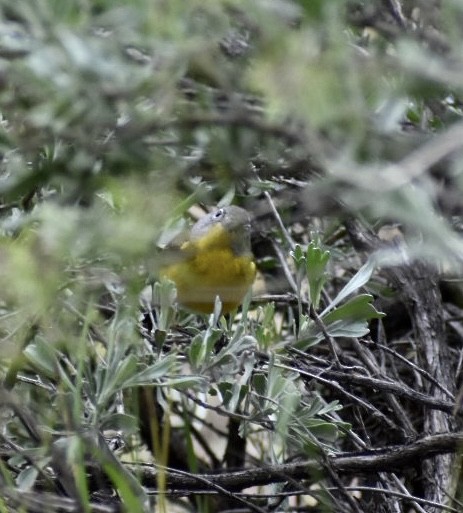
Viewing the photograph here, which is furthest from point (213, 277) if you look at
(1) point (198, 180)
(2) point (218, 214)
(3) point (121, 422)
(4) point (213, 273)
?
(3) point (121, 422)

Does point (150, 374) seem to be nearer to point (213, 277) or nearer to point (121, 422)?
point (121, 422)

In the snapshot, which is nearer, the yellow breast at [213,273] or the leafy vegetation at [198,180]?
the leafy vegetation at [198,180]

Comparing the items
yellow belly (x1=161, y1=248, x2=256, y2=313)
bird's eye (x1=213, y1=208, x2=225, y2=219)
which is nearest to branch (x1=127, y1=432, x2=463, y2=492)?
yellow belly (x1=161, y1=248, x2=256, y2=313)

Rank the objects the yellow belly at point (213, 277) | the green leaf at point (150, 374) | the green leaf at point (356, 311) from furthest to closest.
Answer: the yellow belly at point (213, 277)
the green leaf at point (356, 311)
the green leaf at point (150, 374)

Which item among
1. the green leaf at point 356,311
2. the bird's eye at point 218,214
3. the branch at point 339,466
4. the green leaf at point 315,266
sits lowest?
the bird's eye at point 218,214

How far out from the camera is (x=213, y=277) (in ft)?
8.23

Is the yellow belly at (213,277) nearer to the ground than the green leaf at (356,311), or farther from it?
nearer to the ground

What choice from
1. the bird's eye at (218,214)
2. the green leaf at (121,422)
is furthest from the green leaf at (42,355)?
the bird's eye at (218,214)

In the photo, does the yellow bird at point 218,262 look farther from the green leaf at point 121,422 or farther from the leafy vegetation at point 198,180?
the green leaf at point 121,422

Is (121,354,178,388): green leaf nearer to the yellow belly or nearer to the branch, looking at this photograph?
the branch

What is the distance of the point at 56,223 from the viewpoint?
1001 mm

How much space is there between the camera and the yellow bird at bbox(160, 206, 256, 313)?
2.35 metres

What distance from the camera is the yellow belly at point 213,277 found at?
233 cm

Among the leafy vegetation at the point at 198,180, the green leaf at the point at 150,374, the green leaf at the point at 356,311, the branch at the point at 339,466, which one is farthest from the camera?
the green leaf at the point at 356,311
